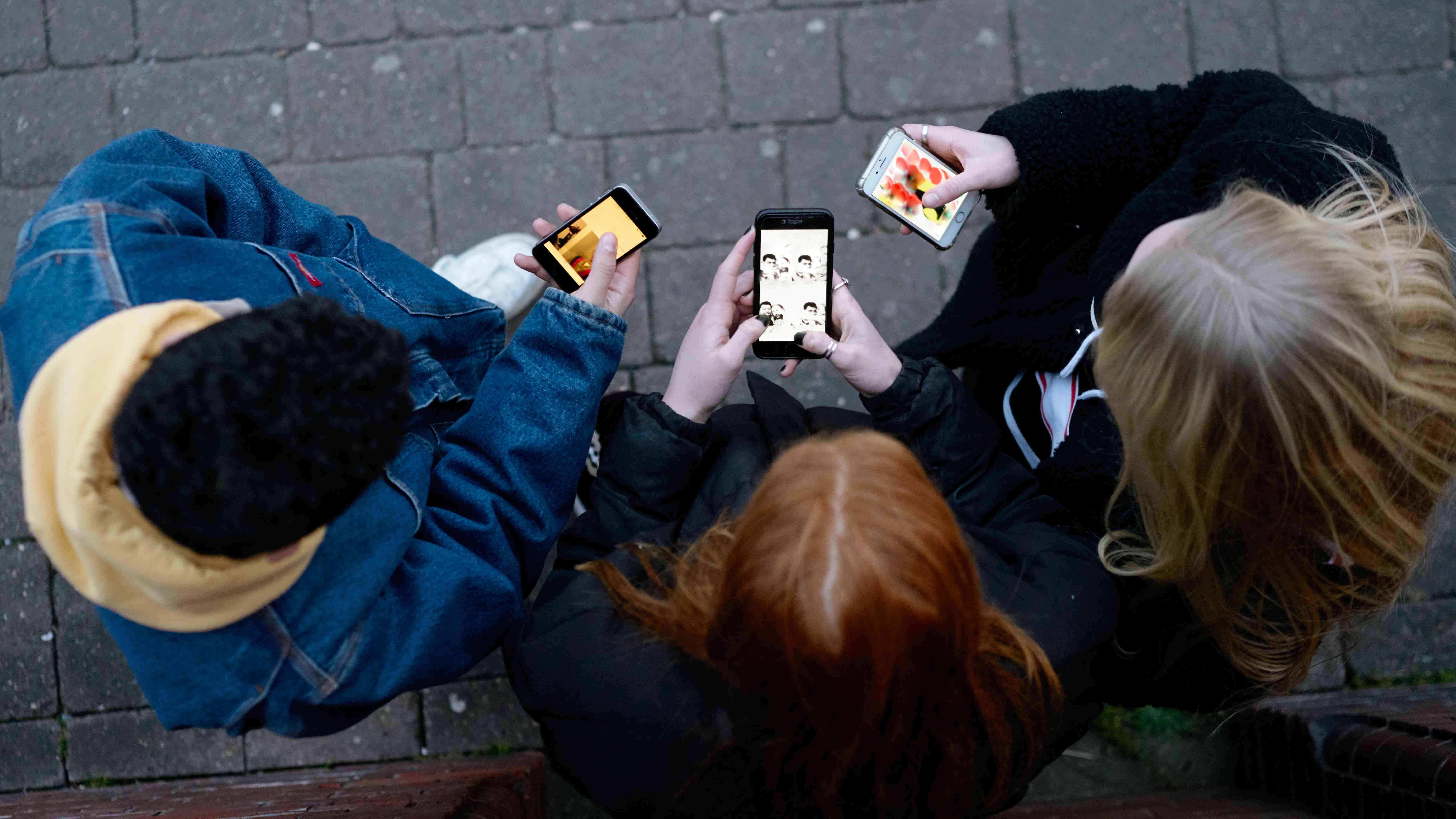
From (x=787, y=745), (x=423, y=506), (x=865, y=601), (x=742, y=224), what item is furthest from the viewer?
(x=742, y=224)

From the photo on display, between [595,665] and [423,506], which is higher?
[423,506]

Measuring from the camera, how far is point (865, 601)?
111 cm

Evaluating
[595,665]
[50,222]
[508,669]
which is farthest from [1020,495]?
[50,222]

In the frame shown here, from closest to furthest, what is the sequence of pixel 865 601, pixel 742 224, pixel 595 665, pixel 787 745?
pixel 865 601 < pixel 787 745 < pixel 595 665 < pixel 742 224

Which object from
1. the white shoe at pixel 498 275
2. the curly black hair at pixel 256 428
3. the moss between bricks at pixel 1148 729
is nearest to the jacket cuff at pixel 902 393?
the curly black hair at pixel 256 428

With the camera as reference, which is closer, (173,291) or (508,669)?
(173,291)

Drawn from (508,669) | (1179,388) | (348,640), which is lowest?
(508,669)

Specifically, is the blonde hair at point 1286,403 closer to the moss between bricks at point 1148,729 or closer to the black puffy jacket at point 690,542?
the black puffy jacket at point 690,542

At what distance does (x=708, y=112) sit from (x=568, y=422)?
153 cm

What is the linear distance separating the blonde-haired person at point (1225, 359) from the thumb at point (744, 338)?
48 centimetres

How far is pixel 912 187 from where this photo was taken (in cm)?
212

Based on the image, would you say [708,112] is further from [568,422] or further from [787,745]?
[787,745]

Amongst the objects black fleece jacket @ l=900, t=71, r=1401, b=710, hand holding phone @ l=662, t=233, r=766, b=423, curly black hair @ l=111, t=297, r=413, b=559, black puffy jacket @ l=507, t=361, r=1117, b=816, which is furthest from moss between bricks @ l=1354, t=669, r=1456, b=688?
curly black hair @ l=111, t=297, r=413, b=559

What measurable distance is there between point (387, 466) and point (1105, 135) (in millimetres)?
1477
